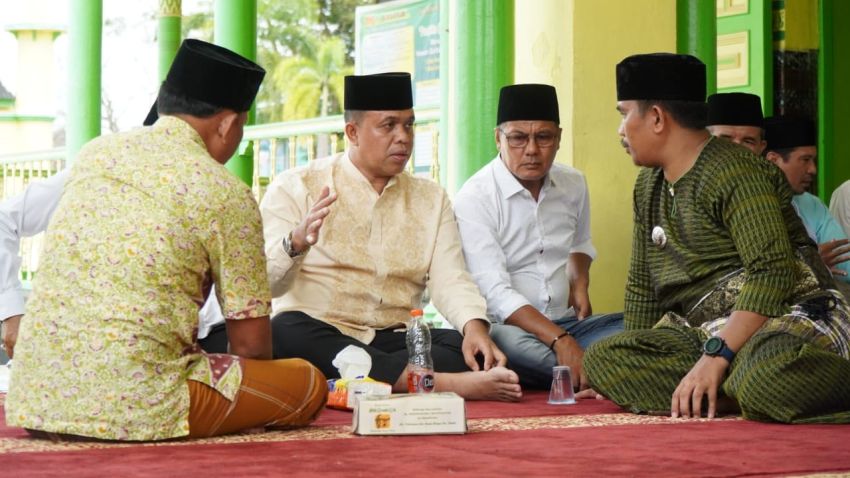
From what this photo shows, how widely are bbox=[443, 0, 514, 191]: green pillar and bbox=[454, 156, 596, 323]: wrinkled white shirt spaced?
0.62 metres

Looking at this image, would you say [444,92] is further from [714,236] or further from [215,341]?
[714,236]

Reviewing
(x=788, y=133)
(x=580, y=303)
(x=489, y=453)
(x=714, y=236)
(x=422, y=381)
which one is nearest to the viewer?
(x=489, y=453)

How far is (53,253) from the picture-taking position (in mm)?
3098

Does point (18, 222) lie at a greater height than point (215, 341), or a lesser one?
greater

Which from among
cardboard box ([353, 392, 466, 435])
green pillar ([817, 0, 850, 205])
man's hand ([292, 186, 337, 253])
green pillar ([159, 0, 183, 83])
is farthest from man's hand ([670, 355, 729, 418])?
green pillar ([159, 0, 183, 83])

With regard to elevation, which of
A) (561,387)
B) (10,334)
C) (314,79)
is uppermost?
(314,79)

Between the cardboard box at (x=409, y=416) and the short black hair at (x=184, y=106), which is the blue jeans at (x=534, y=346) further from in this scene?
the short black hair at (x=184, y=106)

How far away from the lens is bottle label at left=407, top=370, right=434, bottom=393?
4.23 m

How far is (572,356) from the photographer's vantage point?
4.72 meters

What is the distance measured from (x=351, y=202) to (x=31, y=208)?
123 cm

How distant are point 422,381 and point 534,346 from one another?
2.37ft

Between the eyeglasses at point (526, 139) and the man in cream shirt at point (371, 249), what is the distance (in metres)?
0.45

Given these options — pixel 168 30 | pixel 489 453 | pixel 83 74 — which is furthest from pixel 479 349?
pixel 168 30

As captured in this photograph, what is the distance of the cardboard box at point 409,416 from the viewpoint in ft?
11.0
